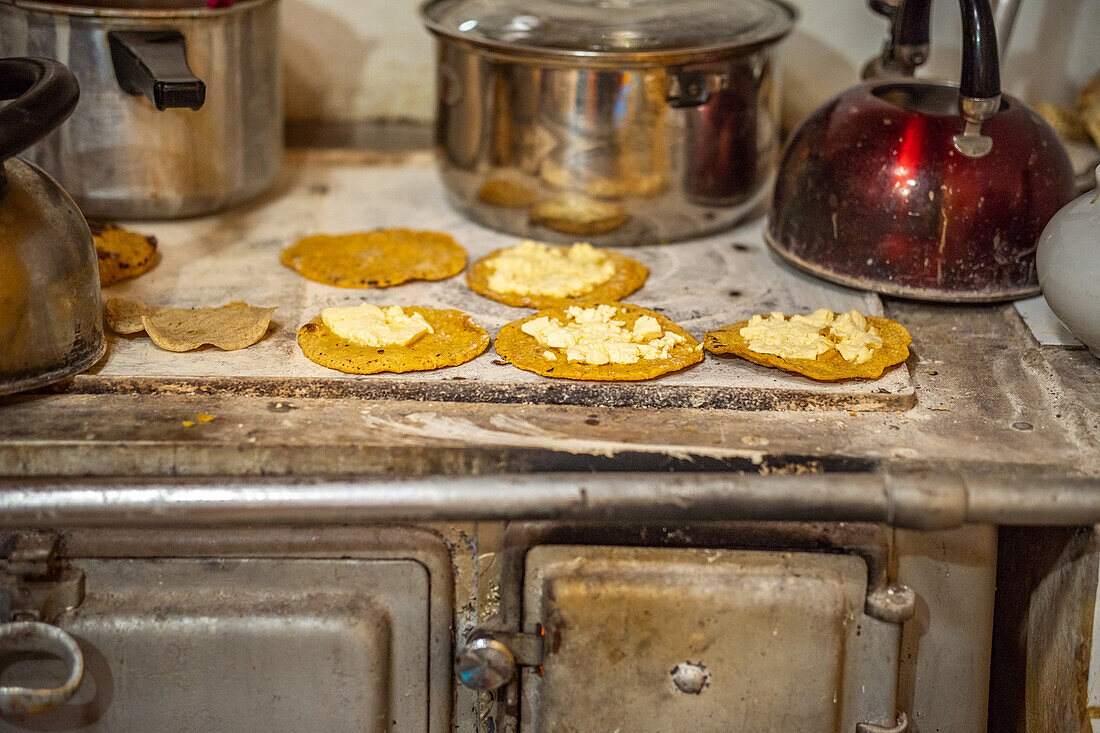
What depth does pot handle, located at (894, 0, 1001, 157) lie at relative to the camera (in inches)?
51.2

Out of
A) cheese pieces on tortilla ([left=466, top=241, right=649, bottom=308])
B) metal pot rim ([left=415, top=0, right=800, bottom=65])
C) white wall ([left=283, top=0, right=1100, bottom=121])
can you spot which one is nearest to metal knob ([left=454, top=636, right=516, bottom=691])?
cheese pieces on tortilla ([left=466, top=241, right=649, bottom=308])

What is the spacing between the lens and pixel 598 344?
1.29m

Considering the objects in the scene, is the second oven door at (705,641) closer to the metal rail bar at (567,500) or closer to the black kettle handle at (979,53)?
the metal rail bar at (567,500)

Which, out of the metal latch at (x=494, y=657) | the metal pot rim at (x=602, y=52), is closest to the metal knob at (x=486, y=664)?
the metal latch at (x=494, y=657)

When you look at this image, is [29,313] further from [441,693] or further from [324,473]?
[441,693]

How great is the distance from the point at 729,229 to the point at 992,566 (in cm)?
76

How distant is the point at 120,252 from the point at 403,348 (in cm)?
51

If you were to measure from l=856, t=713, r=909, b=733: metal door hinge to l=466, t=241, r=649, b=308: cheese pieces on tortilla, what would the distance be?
0.64m

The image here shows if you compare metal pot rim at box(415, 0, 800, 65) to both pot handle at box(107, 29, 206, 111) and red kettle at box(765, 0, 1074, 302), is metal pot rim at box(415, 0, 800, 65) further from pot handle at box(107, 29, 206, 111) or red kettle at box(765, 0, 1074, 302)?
pot handle at box(107, 29, 206, 111)

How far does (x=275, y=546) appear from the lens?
1127 mm

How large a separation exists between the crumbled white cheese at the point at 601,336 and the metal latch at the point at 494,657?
34cm

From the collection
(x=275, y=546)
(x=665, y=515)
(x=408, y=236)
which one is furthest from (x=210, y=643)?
(x=408, y=236)

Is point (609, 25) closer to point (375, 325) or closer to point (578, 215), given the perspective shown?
point (578, 215)

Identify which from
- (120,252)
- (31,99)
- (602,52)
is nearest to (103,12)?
(120,252)
